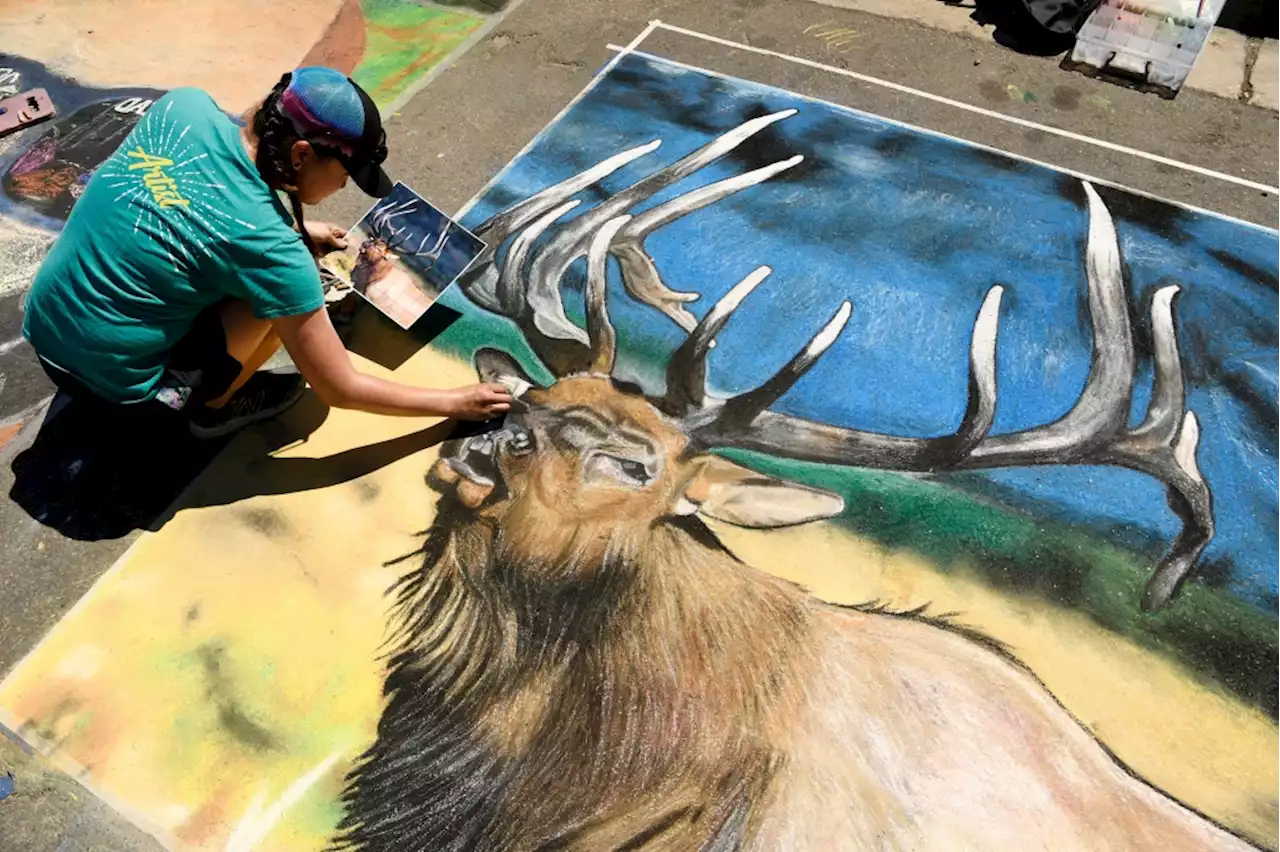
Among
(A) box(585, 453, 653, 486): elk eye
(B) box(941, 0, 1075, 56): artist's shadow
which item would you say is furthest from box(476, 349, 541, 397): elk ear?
(B) box(941, 0, 1075, 56): artist's shadow

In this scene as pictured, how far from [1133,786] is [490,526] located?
170 cm

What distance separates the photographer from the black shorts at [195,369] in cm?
236

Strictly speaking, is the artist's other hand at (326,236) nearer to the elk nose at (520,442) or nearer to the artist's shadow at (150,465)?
the artist's shadow at (150,465)

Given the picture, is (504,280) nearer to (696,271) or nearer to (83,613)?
(696,271)

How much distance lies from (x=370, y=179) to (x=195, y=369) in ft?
2.57

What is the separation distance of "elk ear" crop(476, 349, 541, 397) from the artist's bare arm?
0.14m

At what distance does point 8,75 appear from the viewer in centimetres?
406

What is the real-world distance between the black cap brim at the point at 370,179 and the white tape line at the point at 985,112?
2.46 m

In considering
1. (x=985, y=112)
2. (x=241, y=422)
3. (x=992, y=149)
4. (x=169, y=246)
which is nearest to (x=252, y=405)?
(x=241, y=422)

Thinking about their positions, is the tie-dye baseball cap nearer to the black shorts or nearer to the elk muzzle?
the black shorts

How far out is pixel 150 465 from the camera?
2623 mm

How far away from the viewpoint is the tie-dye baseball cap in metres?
1.95

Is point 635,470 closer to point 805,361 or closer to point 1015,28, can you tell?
point 805,361

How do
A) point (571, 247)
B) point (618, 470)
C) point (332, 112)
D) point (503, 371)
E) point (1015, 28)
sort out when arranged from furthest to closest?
1. point (1015, 28)
2. point (571, 247)
3. point (503, 371)
4. point (618, 470)
5. point (332, 112)
